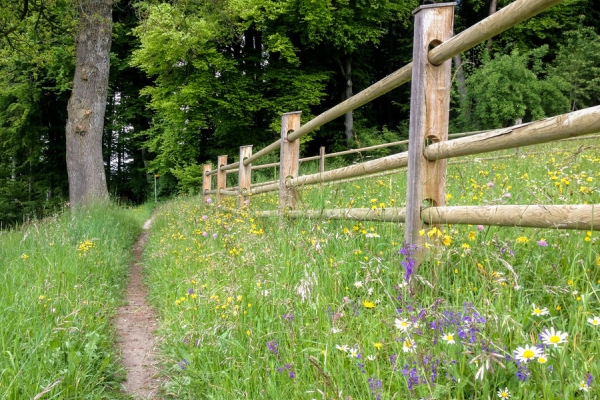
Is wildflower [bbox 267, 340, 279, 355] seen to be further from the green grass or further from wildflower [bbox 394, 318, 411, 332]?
the green grass

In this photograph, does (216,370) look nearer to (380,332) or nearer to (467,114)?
(380,332)

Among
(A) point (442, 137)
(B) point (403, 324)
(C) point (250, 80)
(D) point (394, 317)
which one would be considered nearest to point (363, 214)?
(A) point (442, 137)

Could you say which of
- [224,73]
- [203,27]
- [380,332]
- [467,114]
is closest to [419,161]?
[380,332]

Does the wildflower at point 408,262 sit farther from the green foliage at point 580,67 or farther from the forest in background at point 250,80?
the green foliage at point 580,67

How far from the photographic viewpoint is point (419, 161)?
2533 mm

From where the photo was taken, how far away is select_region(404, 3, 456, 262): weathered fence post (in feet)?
8.29

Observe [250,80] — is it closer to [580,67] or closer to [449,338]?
[580,67]

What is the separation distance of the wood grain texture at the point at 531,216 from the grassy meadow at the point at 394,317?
0.31 ft

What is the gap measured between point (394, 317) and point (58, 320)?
223 cm

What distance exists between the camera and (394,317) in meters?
1.91

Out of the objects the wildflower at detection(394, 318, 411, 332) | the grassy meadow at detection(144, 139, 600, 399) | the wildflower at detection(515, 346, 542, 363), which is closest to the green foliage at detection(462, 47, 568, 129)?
the grassy meadow at detection(144, 139, 600, 399)

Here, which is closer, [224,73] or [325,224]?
[325,224]

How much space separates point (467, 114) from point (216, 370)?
1982cm

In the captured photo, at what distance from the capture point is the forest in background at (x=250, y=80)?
17094 mm
